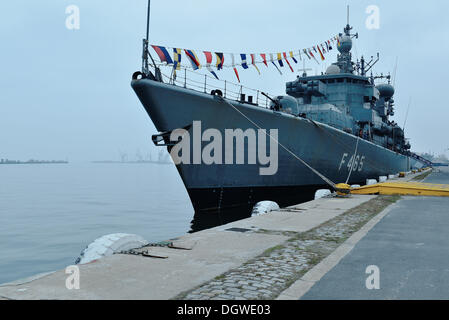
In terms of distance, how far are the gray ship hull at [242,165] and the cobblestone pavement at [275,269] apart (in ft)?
21.9

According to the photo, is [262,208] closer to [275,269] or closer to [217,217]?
[217,217]

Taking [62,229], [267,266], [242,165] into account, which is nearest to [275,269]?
[267,266]

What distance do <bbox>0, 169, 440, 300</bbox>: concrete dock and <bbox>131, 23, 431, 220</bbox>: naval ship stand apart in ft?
17.2

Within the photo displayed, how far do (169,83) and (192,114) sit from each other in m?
1.33

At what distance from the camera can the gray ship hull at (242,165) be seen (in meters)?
12.3

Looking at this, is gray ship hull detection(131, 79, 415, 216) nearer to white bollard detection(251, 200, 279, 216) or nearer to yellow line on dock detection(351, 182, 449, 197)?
yellow line on dock detection(351, 182, 449, 197)

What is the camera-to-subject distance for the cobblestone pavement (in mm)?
3488

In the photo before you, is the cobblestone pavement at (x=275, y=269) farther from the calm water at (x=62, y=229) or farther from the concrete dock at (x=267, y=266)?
the calm water at (x=62, y=229)

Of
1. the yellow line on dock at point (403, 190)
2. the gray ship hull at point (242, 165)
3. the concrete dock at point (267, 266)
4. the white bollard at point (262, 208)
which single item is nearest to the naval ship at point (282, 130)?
the gray ship hull at point (242, 165)

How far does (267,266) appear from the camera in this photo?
4.45m

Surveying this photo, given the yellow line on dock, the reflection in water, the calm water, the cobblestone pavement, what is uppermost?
the yellow line on dock

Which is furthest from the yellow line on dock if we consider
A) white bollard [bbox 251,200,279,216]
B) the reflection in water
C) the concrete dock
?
the concrete dock
